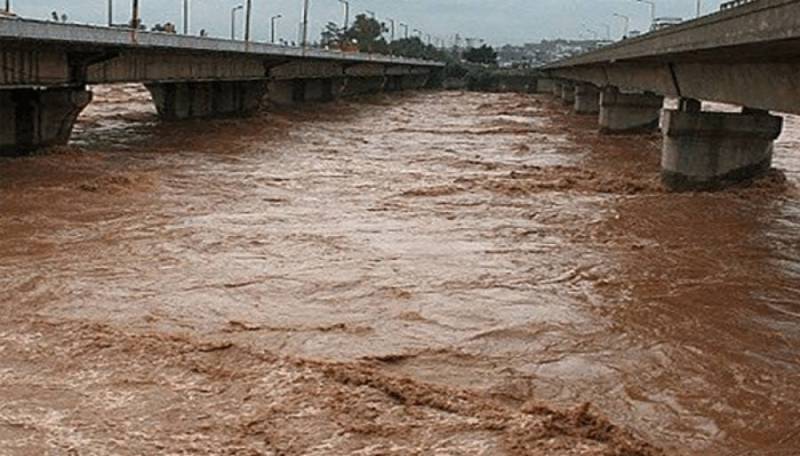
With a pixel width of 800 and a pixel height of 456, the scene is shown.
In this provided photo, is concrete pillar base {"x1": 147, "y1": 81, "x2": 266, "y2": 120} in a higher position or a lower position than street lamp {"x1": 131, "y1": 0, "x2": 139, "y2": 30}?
lower

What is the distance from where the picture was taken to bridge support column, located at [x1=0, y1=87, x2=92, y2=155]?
25.6 m

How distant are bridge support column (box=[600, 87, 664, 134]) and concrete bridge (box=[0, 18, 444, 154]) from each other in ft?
53.2

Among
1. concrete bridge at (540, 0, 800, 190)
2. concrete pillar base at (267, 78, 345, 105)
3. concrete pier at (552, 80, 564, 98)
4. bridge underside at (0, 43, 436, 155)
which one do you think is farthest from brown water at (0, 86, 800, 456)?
concrete pier at (552, 80, 564, 98)

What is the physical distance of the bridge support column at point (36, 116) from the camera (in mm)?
25609

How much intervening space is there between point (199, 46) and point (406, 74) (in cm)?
7794

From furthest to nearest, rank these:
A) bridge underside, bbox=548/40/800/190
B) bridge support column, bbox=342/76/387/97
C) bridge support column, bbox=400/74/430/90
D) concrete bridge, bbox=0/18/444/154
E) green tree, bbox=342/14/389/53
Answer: green tree, bbox=342/14/389/53
bridge support column, bbox=400/74/430/90
bridge support column, bbox=342/76/387/97
concrete bridge, bbox=0/18/444/154
bridge underside, bbox=548/40/800/190

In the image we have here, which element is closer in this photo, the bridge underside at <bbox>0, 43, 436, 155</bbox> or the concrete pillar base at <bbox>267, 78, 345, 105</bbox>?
the bridge underside at <bbox>0, 43, 436, 155</bbox>

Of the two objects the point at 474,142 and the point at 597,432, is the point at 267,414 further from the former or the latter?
the point at 474,142

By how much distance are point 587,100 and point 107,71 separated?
1683 inches

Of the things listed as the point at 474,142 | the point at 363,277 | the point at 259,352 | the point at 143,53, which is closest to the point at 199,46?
the point at 143,53

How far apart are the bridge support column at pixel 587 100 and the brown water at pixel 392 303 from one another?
133ft

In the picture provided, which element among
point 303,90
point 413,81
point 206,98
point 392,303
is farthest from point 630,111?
point 413,81

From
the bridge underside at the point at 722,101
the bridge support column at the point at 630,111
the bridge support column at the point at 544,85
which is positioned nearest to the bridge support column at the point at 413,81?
→ the bridge support column at the point at 544,85

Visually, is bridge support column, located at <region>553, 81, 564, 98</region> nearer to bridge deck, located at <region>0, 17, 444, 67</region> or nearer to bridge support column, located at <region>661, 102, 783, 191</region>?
bridge deck, located at <region>0, 17, 444, 67</region>
